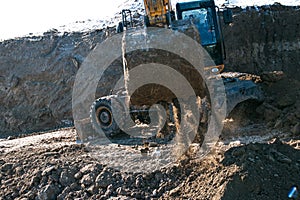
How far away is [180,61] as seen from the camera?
17.6 feet

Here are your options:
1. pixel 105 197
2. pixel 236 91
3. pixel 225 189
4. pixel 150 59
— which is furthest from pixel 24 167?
pixel 236 91

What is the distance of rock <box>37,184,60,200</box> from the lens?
508 cm

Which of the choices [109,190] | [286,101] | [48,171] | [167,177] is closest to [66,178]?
[48,171]

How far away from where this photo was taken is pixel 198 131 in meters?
6.01

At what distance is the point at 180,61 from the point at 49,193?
2553mm

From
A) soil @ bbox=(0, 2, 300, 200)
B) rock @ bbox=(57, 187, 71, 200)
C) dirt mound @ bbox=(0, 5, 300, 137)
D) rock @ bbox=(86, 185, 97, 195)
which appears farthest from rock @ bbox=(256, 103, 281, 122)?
dirt mound @ bbox=(0, 5, 300, 137)

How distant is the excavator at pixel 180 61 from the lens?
18.1 feet

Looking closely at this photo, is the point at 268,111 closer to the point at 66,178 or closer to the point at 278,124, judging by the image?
the point at 278,124

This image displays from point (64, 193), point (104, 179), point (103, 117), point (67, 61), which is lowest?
point (64, 193)

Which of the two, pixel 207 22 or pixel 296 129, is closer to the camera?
pixel 296 129

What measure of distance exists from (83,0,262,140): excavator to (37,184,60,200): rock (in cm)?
177

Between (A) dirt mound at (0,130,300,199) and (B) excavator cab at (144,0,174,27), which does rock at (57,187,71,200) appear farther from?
(B) excavator cab at (144,0,174,27)

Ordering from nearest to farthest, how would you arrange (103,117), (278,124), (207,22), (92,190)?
(92,190) < (278,124) < (207,22) < (103,117)

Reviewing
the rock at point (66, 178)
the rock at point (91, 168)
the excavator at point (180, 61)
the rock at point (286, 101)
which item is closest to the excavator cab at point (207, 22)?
the excavator at point (180, 61)
